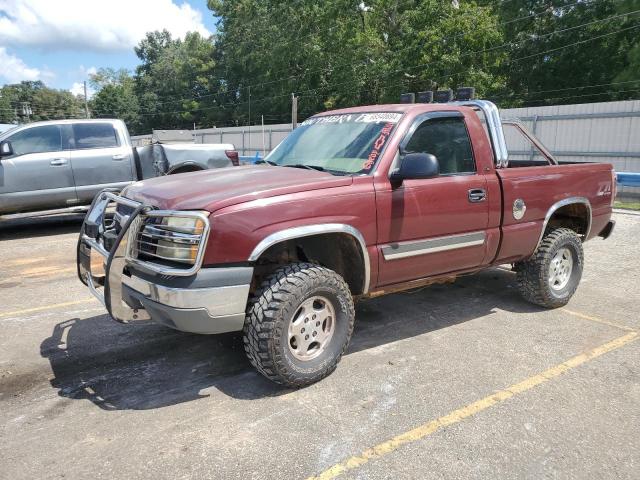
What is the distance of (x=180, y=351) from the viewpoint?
14.3 feet

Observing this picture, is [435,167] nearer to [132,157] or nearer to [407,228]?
[407,228]

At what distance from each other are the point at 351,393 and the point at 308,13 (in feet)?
143

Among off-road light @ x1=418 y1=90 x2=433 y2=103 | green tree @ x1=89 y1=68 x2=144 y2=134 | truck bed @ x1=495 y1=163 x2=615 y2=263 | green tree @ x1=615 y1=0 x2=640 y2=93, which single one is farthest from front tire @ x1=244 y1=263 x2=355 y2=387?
green tree @ x1=89 y1=68 x2=144 y2=134

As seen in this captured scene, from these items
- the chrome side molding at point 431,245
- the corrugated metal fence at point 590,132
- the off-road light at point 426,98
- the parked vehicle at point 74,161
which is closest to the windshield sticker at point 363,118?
the chrome side molding at point 431,245

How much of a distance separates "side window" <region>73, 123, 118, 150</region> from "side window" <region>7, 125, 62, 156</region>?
306 millimetres

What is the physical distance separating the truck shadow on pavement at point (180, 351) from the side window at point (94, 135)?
5468mm

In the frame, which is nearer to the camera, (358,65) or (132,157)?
(132,157)

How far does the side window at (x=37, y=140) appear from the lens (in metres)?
9.04

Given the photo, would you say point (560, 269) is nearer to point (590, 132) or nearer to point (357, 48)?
point (590, 132)

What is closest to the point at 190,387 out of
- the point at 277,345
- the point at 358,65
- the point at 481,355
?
the point at 277,345

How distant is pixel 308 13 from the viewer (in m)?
42.8

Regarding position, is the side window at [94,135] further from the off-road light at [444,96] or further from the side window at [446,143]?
the side window at [446,143]

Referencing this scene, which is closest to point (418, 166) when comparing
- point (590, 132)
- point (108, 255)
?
point (108, 255)

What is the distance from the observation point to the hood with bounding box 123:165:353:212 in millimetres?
3383
